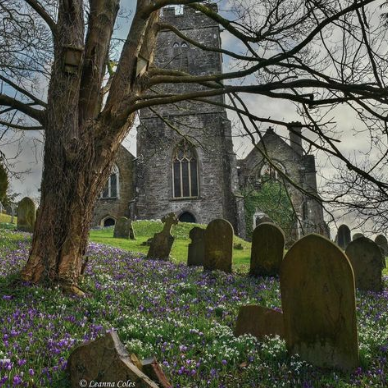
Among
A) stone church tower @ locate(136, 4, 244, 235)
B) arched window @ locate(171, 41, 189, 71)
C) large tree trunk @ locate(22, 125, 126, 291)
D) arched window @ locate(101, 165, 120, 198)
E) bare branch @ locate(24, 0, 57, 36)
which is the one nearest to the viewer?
large tree trunk @ locate(22, 125, 126, 291)

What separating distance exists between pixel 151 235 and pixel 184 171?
38.7 ft

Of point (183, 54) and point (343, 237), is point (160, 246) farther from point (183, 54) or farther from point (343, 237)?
point (183, 54)

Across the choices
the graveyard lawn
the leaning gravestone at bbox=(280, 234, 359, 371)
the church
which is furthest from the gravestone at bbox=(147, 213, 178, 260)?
the church

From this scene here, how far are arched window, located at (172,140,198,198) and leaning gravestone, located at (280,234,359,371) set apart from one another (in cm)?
2966

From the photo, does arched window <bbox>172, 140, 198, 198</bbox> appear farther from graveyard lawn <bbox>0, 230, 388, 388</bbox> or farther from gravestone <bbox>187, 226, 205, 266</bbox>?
graveyard lawn <bbox>0, 230, 388, 388</bbox>

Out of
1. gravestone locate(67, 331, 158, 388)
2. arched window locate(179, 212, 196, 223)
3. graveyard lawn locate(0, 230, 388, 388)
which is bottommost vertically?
graveyard lawn locate(0, 230, 388, 388)

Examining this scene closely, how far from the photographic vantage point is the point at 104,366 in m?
3.22

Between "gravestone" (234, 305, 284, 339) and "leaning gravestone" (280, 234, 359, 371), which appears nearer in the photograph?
Answer: "leaning gravestone" (280, 234, 359, 371)

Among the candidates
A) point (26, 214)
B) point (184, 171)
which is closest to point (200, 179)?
point (184, 171)

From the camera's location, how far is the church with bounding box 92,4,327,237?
3362 centimetres

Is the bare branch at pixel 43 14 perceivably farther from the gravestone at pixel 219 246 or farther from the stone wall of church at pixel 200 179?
the stone wall of church at pixel 200 179

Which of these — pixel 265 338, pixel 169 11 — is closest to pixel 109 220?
pixel 169 11

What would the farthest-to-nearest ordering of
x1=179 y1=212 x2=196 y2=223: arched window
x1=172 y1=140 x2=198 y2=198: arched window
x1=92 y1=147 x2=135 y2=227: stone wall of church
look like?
x1=92 y1=147 x2=135 y2=227: stone wall of church, x1=172 y1=140 x2=198 y2=198: arched window, x1=179 y1=212 x2=196 y2=223: arched window

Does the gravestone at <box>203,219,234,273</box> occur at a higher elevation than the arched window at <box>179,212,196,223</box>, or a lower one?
lower
